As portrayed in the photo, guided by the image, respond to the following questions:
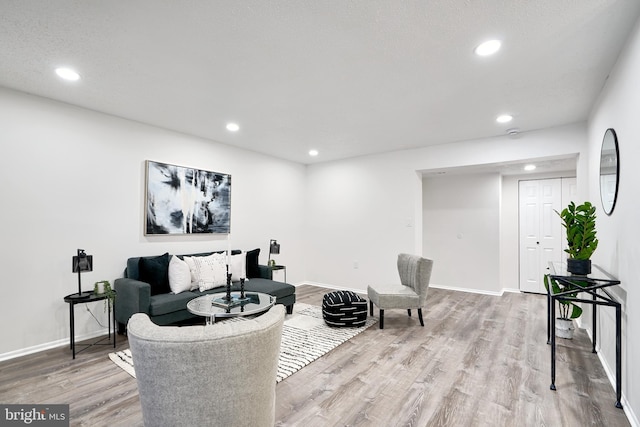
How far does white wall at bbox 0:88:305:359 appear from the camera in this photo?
2885mm

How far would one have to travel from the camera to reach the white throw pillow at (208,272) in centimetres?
367

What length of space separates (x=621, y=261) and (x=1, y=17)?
4.34 meters

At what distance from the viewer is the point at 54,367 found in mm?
2688

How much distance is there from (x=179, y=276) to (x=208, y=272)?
322mm

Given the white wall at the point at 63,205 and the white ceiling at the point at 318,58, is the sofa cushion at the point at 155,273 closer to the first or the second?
the white wall at the point at 63,205

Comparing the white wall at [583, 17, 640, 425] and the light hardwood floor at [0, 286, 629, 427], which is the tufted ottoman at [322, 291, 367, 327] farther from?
the white wall at [583, 17, 640, 425]

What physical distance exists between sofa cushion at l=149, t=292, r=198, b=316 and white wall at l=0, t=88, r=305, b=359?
0.73 metres

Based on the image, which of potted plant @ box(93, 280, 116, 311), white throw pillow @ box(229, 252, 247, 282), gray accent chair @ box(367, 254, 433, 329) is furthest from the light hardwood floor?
white throw pillow @ box(229, 252, 247, 282)

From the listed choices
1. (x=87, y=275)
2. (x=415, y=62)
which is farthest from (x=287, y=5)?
(x=87, y=275)

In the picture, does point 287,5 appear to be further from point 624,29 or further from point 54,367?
point 54,367

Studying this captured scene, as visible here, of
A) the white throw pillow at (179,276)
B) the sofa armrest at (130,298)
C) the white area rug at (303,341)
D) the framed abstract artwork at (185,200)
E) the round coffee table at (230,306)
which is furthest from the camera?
the framed abstract artwork at (185,200)

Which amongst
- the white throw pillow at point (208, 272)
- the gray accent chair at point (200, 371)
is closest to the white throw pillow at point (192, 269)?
the white throw pillow at point (208, 272)

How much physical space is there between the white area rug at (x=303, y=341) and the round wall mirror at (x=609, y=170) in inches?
103

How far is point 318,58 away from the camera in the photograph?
232 centimetres
